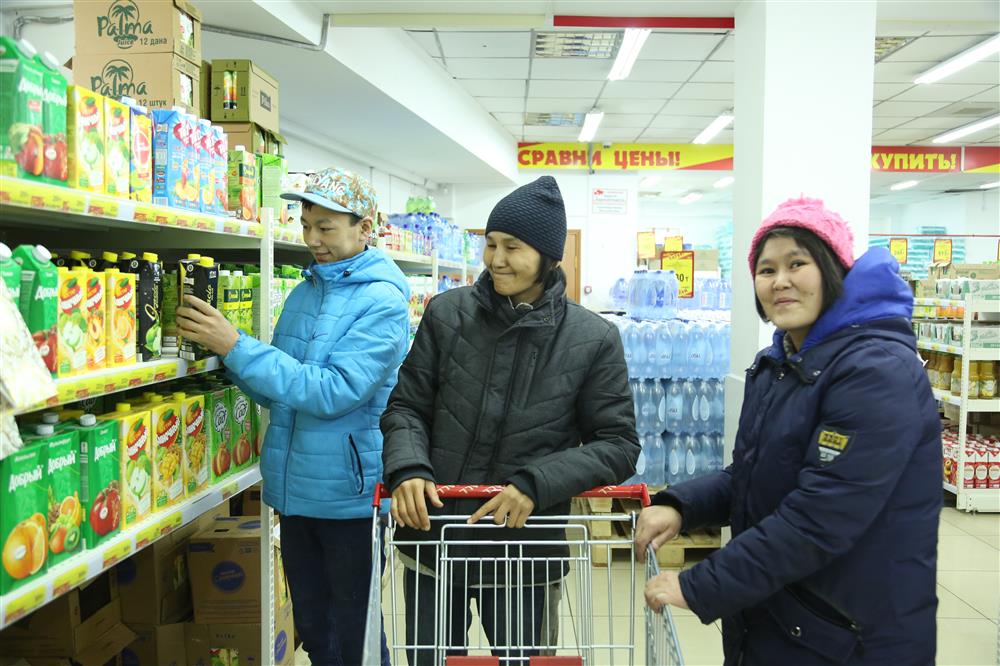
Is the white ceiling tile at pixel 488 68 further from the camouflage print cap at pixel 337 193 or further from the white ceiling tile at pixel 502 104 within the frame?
the camouflage print cap at pixel 337 193

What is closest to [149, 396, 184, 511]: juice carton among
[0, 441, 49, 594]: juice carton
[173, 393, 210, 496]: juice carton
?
[173, 393, 210, 496]: juice carton

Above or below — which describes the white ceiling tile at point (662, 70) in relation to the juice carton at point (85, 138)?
above

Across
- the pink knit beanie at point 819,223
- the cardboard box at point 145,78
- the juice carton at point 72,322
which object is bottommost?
the juice carton at point 72,322

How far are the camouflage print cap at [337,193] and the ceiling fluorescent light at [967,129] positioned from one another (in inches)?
451

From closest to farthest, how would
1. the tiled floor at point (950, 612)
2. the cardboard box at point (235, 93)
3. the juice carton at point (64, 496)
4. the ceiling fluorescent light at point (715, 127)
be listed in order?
the juice carton at point (64, 496), the cardboard box at point (235, 93), the tiled floor at point (950, 612), the ceiling fluorescent light at point (715, 127)

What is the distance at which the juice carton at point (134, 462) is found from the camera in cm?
191

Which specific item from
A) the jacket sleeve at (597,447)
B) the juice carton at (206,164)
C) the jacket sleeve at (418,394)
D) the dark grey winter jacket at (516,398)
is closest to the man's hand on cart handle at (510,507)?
the jacket sleeve at (597,447)

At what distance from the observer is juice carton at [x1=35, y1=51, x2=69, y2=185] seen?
1.60 meters

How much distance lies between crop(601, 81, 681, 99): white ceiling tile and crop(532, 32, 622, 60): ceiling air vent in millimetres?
1246

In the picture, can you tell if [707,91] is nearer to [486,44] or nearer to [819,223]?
[486,44]

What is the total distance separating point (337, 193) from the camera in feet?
7.38

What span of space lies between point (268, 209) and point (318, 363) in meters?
0.71

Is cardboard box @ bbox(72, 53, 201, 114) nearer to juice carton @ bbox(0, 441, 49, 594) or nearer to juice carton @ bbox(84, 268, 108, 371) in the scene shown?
juice carton @ bbox(84, 268, 108, 371)

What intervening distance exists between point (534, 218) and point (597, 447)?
22.1 inches
